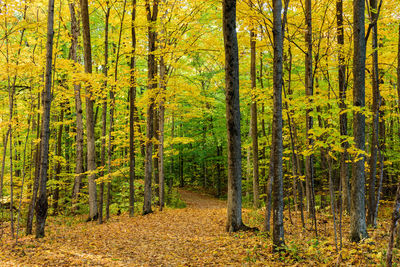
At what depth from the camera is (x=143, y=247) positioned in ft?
22.1

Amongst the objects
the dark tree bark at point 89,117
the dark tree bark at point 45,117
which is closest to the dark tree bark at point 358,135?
the dark tree bark at point 45,117

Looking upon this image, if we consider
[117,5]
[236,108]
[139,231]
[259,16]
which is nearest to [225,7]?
[259,16]

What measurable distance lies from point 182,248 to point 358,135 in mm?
5120

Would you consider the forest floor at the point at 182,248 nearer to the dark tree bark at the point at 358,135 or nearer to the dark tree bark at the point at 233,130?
the dark tree bark at the point at 358,135

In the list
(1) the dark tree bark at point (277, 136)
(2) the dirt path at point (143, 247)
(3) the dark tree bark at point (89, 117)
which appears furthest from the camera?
(3) the dark tree bark at point (89, 117)

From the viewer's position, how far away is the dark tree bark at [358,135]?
20.5 ft

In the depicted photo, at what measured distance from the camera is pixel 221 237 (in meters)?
6.89

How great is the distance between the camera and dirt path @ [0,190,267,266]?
5.52 m

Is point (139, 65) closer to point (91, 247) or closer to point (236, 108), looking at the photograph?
point (236, 108)

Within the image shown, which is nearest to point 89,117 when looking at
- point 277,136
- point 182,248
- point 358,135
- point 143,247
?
point 143,247

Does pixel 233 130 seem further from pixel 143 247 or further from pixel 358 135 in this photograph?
pixel 143 247

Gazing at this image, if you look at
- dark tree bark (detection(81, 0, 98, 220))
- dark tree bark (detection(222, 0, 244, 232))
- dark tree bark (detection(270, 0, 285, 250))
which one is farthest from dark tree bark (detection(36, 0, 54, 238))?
dark tree bark (detection(270, 0, 285, 250))

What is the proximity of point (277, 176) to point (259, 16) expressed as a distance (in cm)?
460

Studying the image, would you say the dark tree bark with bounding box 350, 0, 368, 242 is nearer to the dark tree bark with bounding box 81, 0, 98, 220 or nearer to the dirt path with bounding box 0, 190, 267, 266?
the dirt path with bounding box 0, 190, 267, 266
